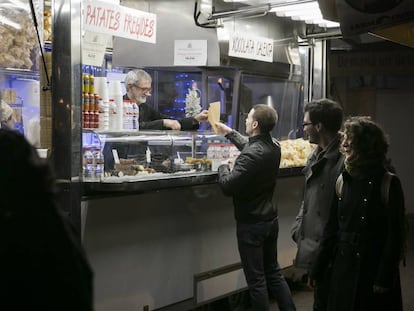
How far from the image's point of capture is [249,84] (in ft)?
23.1

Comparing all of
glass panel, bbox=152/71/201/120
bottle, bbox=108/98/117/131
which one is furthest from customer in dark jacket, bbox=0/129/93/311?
glass panel, bbox=152/71/201/120

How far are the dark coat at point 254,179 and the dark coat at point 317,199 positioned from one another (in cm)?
69

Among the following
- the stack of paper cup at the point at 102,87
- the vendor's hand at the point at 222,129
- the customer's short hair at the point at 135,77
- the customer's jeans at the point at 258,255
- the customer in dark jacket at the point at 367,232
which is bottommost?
the customer's jeans at the point at 258,255

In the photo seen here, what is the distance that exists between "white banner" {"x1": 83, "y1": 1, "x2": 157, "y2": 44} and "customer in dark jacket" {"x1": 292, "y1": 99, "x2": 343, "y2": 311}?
4.92 ft

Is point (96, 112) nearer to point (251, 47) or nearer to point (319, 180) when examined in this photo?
point (319, 180)

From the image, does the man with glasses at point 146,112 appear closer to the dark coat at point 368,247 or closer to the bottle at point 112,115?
the bottle at point 112,115

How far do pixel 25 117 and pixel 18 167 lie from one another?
3.12 meters

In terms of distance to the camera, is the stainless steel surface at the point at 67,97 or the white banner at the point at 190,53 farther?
the white banner at the point at 190,53

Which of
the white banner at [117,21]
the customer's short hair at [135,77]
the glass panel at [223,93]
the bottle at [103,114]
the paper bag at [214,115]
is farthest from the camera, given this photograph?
the glass panel at [223,93]

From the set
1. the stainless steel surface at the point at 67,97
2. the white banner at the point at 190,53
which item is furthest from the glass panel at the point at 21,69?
the white banner at the point at 190,53

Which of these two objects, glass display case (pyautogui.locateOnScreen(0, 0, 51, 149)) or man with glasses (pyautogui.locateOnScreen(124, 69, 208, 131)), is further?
man with glasses (pyautogui.locateOnScreen(124, 69, 208, 131))

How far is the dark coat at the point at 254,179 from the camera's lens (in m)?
4.98

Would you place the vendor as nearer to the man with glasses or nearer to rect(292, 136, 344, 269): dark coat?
the man with glasses

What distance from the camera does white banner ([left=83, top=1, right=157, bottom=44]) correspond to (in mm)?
4535
